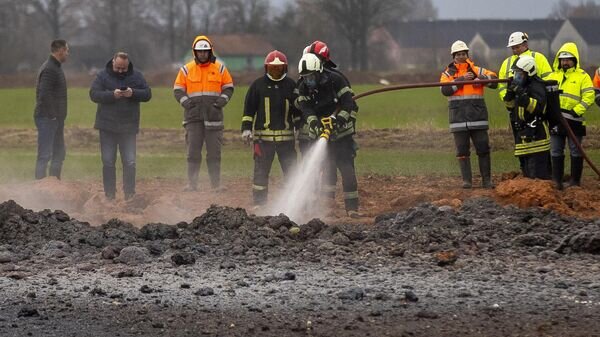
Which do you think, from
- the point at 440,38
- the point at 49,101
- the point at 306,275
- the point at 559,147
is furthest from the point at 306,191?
the point at 440,38

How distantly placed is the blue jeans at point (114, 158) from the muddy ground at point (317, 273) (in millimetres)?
3902

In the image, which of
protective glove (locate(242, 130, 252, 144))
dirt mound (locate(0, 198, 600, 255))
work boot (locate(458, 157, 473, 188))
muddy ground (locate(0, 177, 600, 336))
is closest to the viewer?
muddy ground (locate(0, 177, 600, 336))

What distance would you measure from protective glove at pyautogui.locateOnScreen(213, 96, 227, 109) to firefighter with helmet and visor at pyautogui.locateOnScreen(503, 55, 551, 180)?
4.22 meters

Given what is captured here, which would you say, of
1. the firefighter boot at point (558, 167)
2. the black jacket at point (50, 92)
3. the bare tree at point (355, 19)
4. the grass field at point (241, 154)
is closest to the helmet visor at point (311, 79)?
the firefighter boot at point (558, 167)

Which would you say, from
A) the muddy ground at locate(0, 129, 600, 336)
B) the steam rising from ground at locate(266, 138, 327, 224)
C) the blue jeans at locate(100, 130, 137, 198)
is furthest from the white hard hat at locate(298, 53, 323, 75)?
the blue jeans at locate(100, 130, 137, 198)

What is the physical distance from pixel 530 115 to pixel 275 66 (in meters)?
3.45

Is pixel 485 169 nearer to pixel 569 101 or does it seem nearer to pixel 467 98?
pixel 467 98

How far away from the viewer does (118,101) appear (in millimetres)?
16031

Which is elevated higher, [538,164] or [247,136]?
[247,136]

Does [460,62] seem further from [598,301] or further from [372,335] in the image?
[372,335]

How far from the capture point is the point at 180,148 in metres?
27.5

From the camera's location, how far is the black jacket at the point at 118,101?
16.0 m

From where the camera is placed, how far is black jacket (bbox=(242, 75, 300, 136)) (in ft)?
48.5

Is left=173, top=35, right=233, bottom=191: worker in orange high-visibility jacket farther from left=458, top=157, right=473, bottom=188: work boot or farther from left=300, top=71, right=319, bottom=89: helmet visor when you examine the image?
left=458, top=157, right=473, bottom=188: work boot
